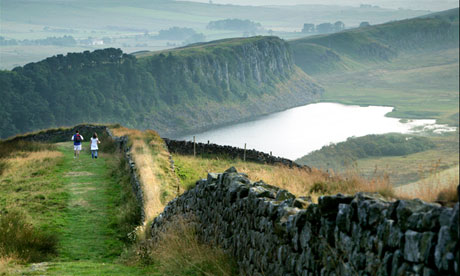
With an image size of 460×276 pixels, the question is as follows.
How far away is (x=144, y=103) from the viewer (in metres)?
188

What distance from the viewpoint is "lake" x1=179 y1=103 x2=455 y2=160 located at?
400 feet

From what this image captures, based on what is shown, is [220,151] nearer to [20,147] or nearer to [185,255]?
[20,147]

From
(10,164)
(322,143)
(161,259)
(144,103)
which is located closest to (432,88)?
(322,143)

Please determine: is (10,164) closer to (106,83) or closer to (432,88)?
(432,88)

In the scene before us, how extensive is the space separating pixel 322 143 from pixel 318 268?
12536 cm

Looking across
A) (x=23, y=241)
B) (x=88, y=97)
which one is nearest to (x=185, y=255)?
(x=23, y=241)

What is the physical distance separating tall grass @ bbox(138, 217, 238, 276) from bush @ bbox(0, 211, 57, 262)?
2.75 metres

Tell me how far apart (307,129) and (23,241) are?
14447cm

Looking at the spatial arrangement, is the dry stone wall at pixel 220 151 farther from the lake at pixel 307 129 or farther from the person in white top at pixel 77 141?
the lake at pixel 307 129

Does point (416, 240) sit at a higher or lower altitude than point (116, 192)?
higher

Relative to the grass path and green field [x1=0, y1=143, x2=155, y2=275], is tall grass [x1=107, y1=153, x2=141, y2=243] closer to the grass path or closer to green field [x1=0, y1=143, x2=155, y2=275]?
green field [x1=0, y1=143, x2=155, y2=275]

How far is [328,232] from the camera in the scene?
5.53m

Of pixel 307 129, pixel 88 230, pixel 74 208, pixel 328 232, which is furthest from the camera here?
pixel 307 129

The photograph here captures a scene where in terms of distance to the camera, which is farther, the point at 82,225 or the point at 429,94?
the point at 429,94
